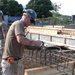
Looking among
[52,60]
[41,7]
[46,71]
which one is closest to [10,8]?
[41,7]

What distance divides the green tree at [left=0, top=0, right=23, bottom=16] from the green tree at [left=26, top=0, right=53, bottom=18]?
5.50 m

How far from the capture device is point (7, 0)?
57.8 metres

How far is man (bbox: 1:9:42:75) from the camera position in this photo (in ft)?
13.0

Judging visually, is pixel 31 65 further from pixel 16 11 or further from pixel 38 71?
pixel 16 11

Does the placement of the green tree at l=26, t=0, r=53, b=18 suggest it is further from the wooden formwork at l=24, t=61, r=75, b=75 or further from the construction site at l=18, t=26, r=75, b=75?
the wooden formwork at l=24, t=61, r=75, b=75

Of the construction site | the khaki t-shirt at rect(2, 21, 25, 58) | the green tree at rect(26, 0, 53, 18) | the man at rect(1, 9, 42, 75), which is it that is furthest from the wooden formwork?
the green tree at rect(26, 0, 53, 18)

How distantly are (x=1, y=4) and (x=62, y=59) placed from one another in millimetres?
50123

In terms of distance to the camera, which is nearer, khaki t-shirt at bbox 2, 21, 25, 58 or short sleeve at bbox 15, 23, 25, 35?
short sleeve at bbox 15, 23, 25, 35

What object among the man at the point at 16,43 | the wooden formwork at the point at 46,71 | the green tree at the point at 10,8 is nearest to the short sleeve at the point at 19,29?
the man at the point at 16,43

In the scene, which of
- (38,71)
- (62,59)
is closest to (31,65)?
(62,59)

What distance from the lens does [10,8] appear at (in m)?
55.7

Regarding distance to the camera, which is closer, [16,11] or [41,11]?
[16,11]

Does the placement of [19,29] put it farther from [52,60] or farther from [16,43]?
[52,60]

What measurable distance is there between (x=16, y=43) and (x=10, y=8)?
52194mm
